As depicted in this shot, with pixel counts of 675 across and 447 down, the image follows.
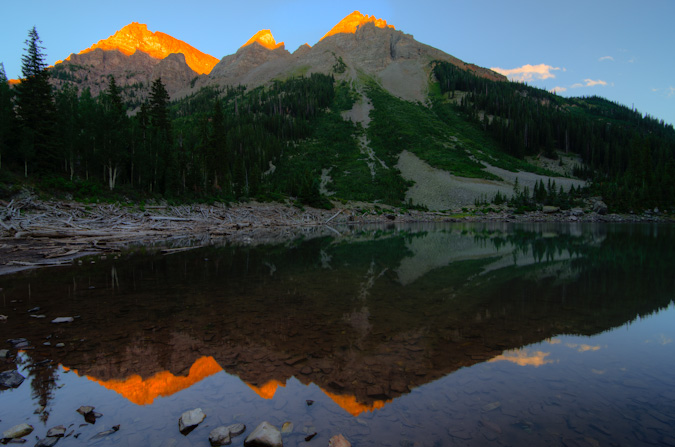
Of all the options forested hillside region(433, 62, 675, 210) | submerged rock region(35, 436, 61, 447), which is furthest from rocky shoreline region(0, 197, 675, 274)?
submerged rock region(35, 436, 61, 447)

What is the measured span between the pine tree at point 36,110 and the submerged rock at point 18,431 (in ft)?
129

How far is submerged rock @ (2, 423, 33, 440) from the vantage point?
3830 mm

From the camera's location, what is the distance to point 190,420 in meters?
4.20

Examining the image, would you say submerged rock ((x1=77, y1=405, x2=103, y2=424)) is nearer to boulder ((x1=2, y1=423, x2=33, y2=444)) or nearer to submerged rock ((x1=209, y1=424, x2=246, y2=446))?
boulder ((x1=2, y1=423, x2=33, y2=444))

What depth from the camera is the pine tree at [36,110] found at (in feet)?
111

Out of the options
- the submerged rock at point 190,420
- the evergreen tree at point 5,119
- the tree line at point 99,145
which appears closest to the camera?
the submerged rock at point 190,420

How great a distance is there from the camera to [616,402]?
4.65 metres

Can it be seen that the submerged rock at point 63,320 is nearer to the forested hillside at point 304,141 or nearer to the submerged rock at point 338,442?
the submerged rock at point 338,442

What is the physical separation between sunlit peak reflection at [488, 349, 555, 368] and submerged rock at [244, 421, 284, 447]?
426 centimetres

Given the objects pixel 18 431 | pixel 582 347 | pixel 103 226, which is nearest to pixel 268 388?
pixel 18 431

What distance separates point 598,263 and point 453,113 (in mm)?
140668

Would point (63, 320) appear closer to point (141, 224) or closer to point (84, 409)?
point (84, 409)

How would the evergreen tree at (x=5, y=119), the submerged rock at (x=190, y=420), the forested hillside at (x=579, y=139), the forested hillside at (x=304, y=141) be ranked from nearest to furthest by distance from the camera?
the submerged rock at (x=190, y=420), the evergreen tree at (x=5, y=119), the forested hillside at (x=304, y=141), the forested hillside at (x=579, y=139)

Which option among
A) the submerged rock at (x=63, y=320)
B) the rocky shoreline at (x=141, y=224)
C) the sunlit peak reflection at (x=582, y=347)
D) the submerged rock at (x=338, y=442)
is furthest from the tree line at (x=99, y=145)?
the sunlit peak reflection at (x=582, y=347)
